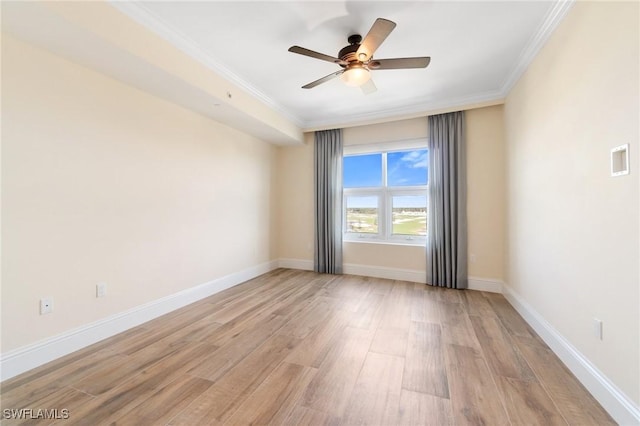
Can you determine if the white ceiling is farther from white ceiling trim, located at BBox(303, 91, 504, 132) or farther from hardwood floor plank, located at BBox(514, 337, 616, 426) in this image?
hardwood floor plank, located at BBox(514, 337, 616, 426)

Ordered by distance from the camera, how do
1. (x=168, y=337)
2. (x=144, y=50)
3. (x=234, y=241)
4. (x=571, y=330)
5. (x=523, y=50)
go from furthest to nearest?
(x=234, y=241) → (x=523, y=50) → (x=168, y=337) → (x=144, y=50) → (x=571, y=330)

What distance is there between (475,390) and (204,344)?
2034 millimetres

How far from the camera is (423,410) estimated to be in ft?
4.68

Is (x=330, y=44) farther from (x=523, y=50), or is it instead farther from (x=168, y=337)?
(x=168, y=337)

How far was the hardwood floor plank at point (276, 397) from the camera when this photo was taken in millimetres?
1378

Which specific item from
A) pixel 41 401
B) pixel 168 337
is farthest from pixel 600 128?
pixel 41 401

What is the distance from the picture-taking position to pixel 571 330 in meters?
1.80

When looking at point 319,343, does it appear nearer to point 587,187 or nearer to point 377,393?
point 377,393

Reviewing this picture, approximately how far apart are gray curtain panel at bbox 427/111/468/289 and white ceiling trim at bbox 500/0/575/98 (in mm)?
811

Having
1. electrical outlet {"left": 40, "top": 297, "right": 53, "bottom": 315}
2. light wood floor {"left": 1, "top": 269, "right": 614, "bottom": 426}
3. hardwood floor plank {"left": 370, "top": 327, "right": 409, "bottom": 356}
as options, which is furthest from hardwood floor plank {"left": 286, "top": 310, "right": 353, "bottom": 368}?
electrical outlet {"left": 40, "top": 297, "right": 53, "bottom": 315}

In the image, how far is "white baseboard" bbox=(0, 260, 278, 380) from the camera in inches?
68.6

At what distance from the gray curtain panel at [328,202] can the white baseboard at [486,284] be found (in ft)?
6.53

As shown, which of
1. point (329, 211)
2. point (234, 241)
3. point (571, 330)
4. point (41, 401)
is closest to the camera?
point (41, 401)

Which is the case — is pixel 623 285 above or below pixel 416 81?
below
